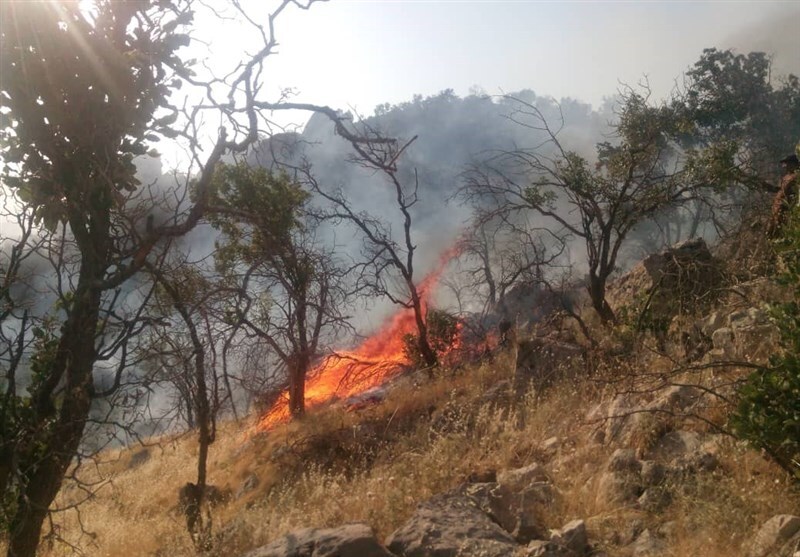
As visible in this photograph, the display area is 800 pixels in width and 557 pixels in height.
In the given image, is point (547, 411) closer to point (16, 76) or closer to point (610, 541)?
point (610, 541)

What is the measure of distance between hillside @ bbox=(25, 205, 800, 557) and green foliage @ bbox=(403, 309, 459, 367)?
324 centimetres

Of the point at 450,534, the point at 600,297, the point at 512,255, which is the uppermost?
the point at 512,255

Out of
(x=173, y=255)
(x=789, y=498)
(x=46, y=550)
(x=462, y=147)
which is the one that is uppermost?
(x=462, y=147)

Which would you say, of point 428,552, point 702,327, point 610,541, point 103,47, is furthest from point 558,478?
point 103,47

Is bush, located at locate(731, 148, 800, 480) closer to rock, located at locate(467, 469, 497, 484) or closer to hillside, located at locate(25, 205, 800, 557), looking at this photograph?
hillside, located at locate(25, 205, 800, 557)

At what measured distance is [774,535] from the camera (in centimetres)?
396

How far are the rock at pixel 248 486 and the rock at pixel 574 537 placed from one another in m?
6.50

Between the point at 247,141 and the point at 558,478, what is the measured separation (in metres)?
4.22

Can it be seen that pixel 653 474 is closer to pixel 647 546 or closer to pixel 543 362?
pixel 647 546

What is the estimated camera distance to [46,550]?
26.1 feet

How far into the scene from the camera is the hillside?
4.71 metres

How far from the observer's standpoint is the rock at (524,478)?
588cm

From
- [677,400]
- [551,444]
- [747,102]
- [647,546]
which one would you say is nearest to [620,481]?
[647,546]

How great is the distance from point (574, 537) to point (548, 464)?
1846mm
